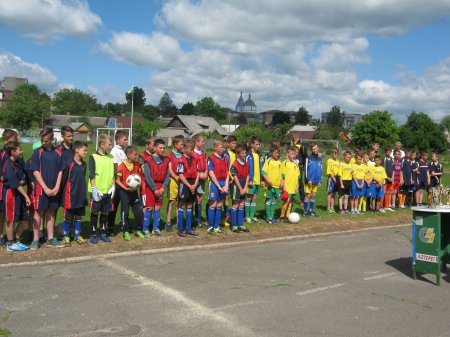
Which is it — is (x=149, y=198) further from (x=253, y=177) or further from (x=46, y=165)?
(x=253, y=177)

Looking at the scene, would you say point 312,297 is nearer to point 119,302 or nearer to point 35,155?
point 119,302

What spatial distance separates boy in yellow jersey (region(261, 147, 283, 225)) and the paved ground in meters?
2.85

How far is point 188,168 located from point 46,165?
2.86 m

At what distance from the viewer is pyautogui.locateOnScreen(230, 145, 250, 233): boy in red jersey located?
1039 cm

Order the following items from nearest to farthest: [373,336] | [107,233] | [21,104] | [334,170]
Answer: [373,336] → [107,233] → [334,170] → [21,104]

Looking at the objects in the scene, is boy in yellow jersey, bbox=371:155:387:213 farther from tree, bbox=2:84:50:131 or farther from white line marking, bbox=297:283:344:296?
tree, bbox=2:84:50:131

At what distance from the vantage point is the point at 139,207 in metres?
9.27

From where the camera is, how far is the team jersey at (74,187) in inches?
323

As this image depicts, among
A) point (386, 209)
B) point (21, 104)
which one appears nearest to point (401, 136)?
point (386, 209)

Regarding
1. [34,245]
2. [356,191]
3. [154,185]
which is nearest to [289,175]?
[356,191]

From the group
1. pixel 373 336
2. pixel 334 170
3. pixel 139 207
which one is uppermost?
pixel 334 170

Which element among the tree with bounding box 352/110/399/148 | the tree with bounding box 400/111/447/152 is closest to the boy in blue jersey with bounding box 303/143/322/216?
the tree with bounding box 352/110/399/148

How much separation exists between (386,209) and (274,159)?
5.30 metres

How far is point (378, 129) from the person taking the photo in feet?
231
